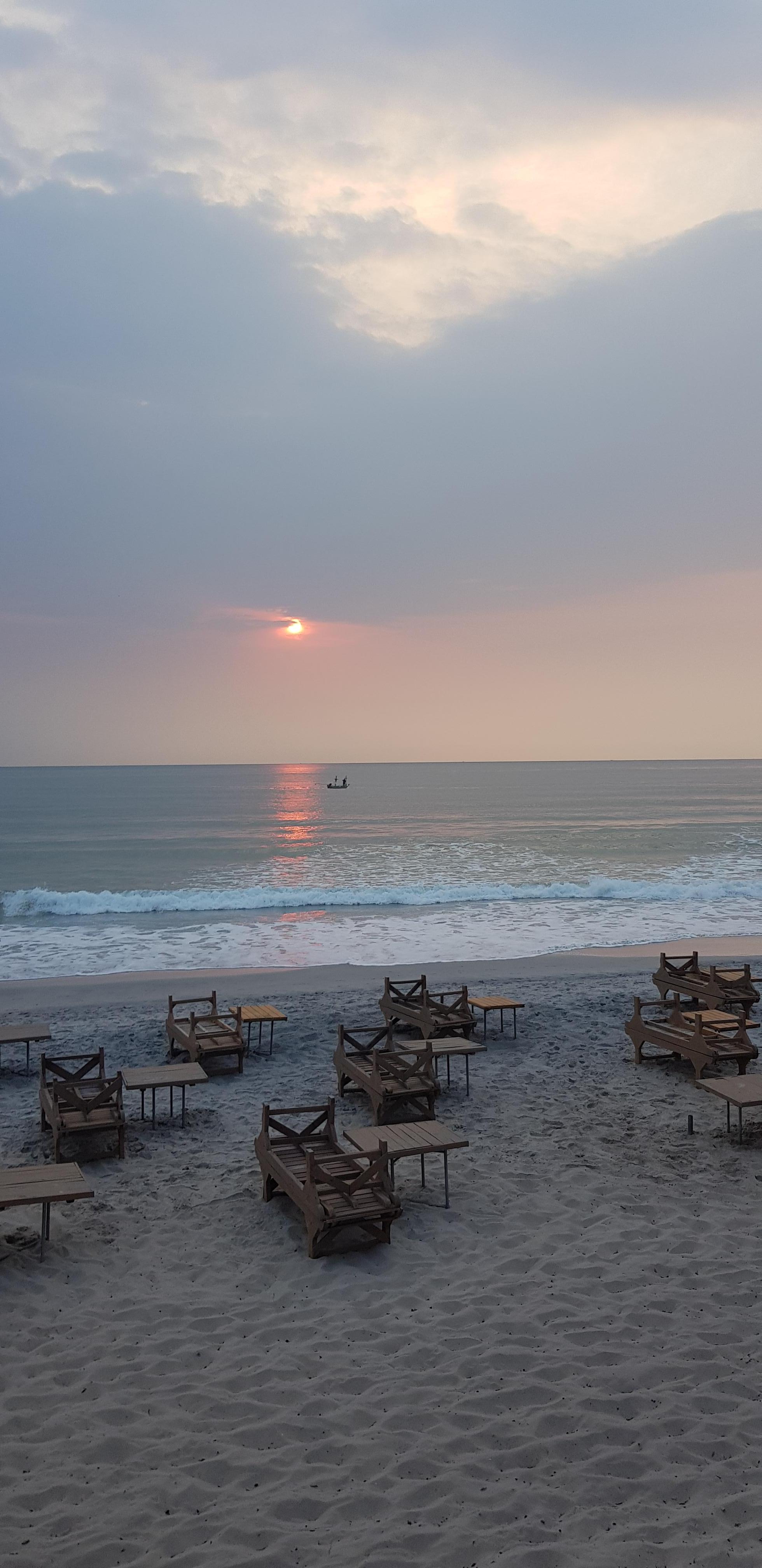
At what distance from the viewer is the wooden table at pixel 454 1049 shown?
11391 mm

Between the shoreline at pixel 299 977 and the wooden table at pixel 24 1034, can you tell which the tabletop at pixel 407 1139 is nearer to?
the wooden table at pixel 24 1034

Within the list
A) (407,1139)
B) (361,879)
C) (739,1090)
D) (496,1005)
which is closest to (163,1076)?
(407,1139)

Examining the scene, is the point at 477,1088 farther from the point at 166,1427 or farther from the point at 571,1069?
the point at 166,1427

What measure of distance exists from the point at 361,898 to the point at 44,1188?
26.9m

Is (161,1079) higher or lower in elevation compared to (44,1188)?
lower

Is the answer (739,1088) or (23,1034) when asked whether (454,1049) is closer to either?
(739,1088)

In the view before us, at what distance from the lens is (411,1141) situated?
8438 mm

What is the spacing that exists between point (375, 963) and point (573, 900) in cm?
1328

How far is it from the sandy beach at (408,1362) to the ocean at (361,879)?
12342 millimetres

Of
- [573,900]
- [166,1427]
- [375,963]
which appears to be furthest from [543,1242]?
[573,900]

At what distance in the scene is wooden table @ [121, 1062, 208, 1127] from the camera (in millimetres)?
10203

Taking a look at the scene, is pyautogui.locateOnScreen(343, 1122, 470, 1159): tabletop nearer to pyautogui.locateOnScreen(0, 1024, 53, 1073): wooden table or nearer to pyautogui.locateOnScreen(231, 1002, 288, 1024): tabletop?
pyautogui.locateOnScreen(231, 1002, 288, 1024): tabletop

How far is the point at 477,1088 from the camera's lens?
11.9 meters

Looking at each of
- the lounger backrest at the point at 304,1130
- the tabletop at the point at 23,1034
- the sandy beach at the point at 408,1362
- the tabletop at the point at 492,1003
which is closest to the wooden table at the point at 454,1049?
the sandy beach at the point at 408,1362
